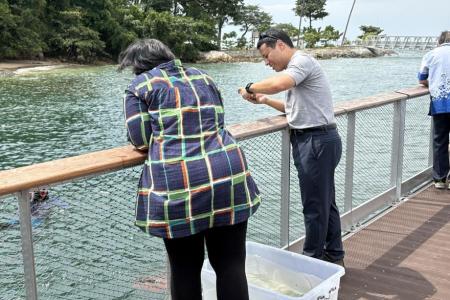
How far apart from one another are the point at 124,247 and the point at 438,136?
2808mm

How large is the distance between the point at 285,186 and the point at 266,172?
0.81 metres

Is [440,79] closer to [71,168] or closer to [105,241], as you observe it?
[105,241]

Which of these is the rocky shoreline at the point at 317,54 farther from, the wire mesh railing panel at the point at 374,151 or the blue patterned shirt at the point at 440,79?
the blue patterned shirt at the point at 440,79

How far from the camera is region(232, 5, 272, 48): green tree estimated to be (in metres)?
82.3

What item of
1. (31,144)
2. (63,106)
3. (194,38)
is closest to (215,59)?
(194,38)

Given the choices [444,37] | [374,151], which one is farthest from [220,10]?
[444,37]

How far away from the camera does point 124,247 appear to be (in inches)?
164

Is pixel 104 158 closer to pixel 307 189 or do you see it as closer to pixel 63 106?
pixel 307 189

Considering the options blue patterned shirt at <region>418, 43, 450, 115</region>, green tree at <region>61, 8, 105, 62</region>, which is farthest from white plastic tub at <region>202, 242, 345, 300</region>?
green tree at <region>61, 8, 105, 62</region>

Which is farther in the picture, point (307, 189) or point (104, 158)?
point (307, 189)

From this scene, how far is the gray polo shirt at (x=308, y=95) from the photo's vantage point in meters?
2.80

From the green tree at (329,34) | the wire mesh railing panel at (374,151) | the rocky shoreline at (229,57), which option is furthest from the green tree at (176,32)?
the wire mesh railing panel at (374,151)

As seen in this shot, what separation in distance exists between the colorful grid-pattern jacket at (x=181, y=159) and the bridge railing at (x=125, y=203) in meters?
0.28

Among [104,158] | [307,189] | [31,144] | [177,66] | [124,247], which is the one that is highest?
[177,66]
